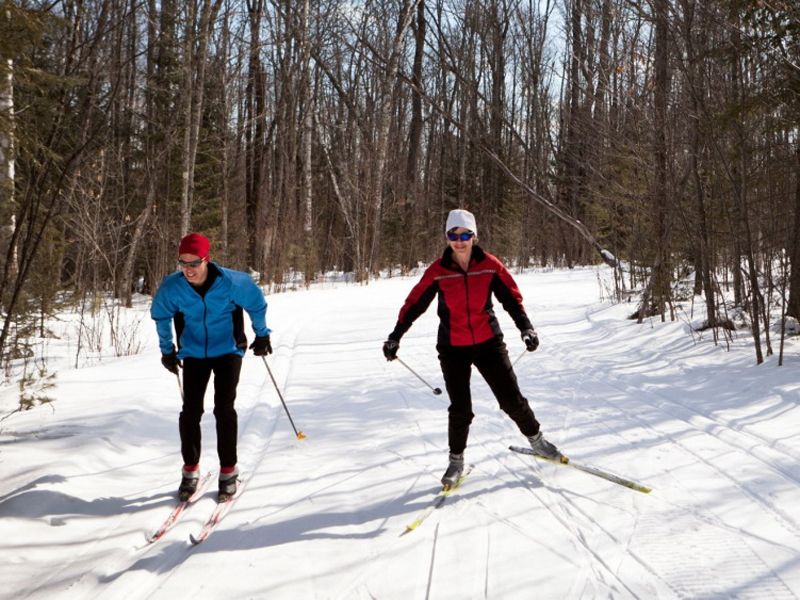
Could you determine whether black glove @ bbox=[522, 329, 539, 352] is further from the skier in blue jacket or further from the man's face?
the man's face

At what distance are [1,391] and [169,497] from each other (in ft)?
12.2

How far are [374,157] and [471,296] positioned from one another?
19988mm

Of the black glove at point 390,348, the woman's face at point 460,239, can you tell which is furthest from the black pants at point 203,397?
the woman's face at point 460,239

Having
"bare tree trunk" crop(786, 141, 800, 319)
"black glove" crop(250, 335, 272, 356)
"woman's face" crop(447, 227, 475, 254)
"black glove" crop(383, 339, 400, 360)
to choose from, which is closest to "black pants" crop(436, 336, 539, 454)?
"black glove" crop(383, 339, 400, 360)

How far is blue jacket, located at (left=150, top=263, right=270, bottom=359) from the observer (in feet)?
13.0

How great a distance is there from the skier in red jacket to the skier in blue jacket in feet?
3.97

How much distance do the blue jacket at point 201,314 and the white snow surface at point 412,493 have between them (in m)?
0.99

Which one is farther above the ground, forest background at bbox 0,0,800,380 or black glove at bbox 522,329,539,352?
forest background at bbox 0,0,800,380

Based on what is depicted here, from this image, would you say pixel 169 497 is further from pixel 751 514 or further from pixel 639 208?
pixel 639 208

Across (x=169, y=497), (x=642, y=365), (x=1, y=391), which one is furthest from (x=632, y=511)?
(x=1, y=391)

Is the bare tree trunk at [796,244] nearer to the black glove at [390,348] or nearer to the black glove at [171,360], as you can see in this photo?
the black glove at [390,348]

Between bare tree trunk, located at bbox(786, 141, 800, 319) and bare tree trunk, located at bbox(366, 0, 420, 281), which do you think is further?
bare tree trunk, located at bbox(366, 0, 420, 281)

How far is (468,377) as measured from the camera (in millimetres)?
4199

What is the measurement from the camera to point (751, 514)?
11.6 feet
